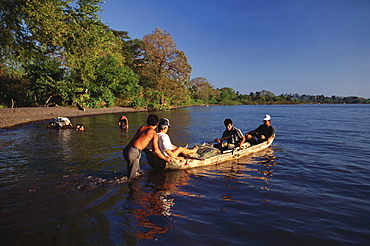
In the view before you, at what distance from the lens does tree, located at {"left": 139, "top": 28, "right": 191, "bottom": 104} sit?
42500 millimetres

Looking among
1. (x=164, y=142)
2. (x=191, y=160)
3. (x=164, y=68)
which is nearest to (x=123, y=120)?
(x=191, y=160)

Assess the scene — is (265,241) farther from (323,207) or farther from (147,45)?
(147,45)

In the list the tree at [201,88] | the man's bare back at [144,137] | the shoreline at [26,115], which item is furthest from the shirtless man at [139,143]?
the tree at [201,88]

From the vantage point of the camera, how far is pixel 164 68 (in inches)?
1777

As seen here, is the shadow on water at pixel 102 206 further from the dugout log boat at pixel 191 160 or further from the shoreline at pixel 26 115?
the shoreline at pixel 26 115

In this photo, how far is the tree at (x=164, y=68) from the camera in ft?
139

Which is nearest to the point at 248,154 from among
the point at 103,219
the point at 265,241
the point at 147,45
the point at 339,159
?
the point at 339,159

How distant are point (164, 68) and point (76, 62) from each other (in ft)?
90.0

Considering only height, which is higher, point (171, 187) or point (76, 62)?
point (76, 62)

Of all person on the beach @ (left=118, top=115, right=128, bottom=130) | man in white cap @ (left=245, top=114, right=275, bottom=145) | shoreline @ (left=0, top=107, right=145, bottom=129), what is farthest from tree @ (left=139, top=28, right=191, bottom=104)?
man in white cap @ (left=245, top=114, right=275, bottom=145)

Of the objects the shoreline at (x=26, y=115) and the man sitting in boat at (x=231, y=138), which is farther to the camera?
the shoreline at (x=26, y=115)

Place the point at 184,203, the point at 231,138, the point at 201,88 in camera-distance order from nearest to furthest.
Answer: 1. the point at 184,203
2. the point at 231,138
3. the point at 201,88

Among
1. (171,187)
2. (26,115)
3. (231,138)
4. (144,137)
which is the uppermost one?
(144,137)

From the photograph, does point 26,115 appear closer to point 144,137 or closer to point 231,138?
point 231,138
